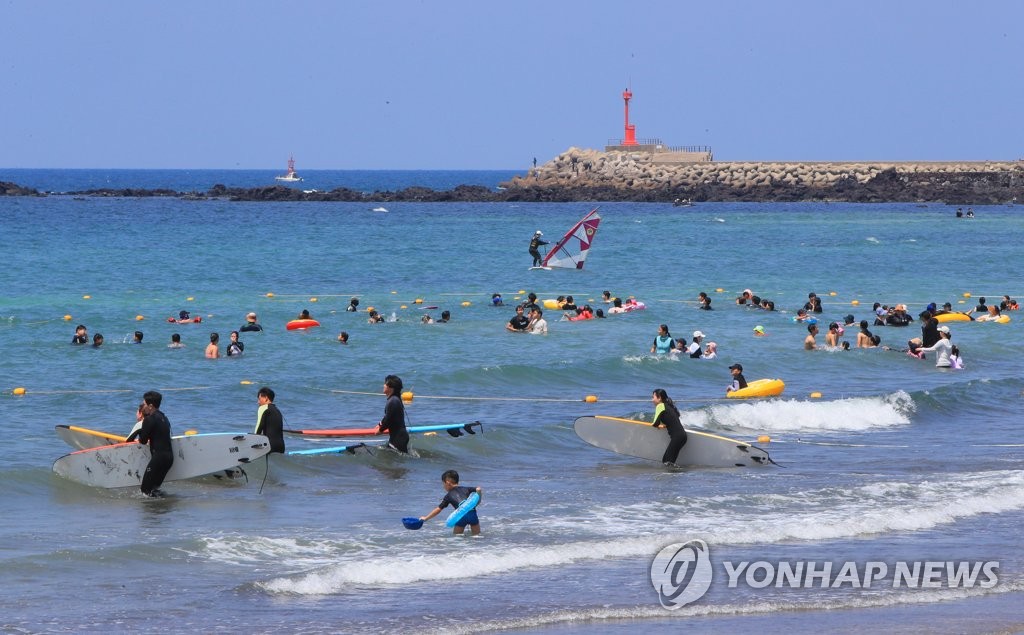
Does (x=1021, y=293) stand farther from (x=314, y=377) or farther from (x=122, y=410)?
(x=122, y=410)

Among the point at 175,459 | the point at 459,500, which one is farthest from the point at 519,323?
the point at 459,500

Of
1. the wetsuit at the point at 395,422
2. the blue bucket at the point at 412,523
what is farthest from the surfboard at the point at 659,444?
the blue bucket at the point at 412,523

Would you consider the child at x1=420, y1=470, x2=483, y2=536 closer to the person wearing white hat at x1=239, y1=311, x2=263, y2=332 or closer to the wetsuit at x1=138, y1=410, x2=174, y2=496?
the wetsuit at x1=138, y1=410, x2=174, y2=496

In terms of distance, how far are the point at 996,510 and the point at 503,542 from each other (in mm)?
5955

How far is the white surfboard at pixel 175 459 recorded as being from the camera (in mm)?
16516

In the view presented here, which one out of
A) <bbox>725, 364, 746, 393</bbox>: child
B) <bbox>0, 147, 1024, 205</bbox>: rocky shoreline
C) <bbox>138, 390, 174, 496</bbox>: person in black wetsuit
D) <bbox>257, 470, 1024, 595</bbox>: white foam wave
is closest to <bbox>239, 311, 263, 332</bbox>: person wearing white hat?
<bbox>725, 364, 746, 393</bbox>: child

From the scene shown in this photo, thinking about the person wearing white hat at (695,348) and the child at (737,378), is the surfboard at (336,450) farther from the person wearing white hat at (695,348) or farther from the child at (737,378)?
the person wearing white hat at (695,348)

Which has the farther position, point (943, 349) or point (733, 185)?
point (733, 185)

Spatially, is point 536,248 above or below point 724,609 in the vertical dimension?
above

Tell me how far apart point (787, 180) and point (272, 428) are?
102849 mm

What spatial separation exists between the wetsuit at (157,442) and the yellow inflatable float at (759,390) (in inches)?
446

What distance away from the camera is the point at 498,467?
63.3ft

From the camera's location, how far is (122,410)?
22.6 m

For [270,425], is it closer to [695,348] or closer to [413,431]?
[413,431]
